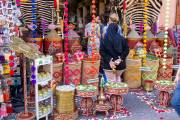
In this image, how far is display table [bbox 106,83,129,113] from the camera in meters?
5.34

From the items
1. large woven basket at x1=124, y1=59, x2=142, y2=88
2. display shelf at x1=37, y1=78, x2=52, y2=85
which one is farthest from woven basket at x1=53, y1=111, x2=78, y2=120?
large woven basket at x1=124, y1=59, x2=142, y2=88

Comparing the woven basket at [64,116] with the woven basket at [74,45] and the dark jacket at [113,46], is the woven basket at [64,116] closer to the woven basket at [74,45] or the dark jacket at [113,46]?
the dark jacket at [113,46]

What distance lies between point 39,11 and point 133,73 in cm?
252

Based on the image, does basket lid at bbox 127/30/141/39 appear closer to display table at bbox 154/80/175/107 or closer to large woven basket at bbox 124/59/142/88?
large woven basket at bbox 124/59/142/88

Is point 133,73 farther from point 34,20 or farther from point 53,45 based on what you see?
point 34,20

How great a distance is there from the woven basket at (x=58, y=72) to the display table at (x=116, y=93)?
56.5 inches

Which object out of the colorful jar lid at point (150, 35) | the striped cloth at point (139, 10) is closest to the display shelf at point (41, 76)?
the striped cloth at point (139, 10)

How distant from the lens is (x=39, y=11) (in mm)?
7336

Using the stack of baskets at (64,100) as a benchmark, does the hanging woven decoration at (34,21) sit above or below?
above

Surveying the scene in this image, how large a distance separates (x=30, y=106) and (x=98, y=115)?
1.13 meters

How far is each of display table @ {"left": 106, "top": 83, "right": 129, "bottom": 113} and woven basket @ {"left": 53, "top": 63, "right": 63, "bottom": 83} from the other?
1435 millimetres

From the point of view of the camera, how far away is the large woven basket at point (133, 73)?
6898 mm

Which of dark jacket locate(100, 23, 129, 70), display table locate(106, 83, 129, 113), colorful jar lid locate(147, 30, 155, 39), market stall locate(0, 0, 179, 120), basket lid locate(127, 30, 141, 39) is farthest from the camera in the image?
colorful jar lid locate(147, 30, 155, 39)

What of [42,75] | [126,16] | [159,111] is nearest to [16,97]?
[42,75]
